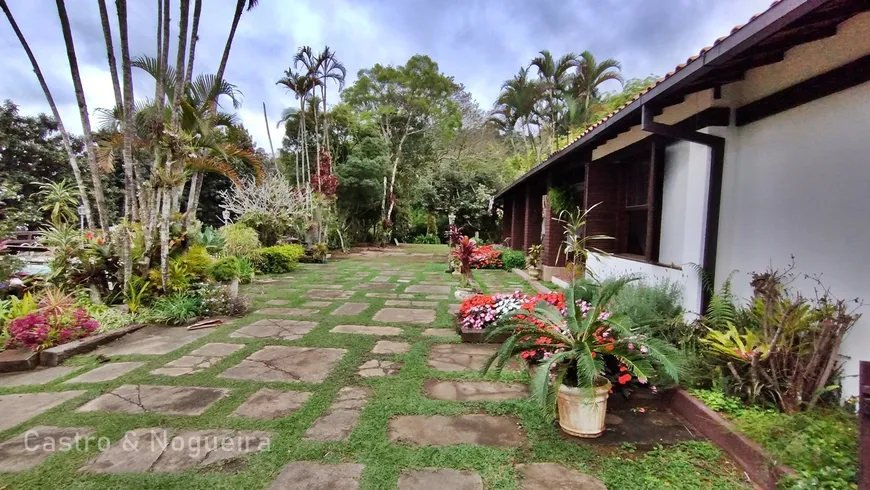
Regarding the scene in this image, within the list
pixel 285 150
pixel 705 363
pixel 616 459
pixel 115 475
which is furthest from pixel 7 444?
pixel 285 150

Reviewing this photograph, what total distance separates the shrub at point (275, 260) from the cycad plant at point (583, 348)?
29.3 feet

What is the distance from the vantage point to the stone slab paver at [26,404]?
2.65 meters

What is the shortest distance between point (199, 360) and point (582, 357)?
3.60 meters

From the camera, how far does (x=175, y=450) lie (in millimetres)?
2262

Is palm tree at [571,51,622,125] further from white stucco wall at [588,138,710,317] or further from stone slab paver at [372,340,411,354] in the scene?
stone slab paver at [372,340,411,354]

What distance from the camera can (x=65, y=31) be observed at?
4.86 metres

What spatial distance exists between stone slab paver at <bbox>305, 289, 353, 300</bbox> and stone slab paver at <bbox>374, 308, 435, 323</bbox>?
4.55 feet

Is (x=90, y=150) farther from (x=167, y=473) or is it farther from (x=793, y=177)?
(x=793, y=177)

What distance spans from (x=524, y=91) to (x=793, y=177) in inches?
497

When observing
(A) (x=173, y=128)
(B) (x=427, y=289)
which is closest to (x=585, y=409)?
(B) (x=427, y=289)

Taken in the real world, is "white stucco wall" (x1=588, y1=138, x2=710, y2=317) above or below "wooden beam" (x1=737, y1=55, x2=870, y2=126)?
below

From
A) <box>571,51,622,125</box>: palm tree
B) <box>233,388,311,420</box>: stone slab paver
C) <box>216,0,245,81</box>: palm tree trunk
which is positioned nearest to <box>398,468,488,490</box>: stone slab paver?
<box>233,388,311,420</box>: stone slab paver

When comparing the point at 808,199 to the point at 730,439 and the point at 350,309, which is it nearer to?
the point at 730,439

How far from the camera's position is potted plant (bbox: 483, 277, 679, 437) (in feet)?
7.39
